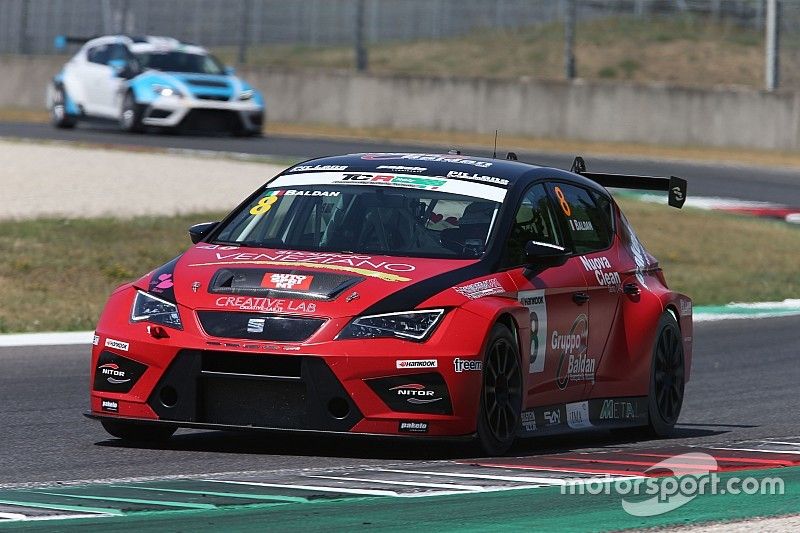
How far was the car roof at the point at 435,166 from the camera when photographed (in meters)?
8.46

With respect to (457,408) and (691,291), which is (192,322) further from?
(691,291)

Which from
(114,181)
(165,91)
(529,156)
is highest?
(165,91)

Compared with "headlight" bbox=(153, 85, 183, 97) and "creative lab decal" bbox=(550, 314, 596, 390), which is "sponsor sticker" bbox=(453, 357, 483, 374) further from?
"headlight" bbox=(153, 85, 183, 97)

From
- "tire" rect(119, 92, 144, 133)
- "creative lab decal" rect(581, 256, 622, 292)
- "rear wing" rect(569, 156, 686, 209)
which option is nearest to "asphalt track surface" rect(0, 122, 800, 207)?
"tire" rect(119, 92, 144, 133)

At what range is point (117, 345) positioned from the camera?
7508mm

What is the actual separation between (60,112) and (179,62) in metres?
2.57

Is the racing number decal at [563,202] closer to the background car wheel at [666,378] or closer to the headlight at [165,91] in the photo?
the background car wheel at [666,378]

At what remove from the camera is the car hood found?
23.8 feet

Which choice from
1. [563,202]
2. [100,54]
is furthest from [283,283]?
[100,54]

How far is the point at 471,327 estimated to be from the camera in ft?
24.0

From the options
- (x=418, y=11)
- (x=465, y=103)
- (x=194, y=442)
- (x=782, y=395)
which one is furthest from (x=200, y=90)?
(x=194, y=442)

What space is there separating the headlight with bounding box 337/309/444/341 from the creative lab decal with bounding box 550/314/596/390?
100 centimetres

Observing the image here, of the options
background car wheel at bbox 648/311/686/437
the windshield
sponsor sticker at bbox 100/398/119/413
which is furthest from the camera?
the windshield

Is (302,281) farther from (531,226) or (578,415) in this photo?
(578,415)
